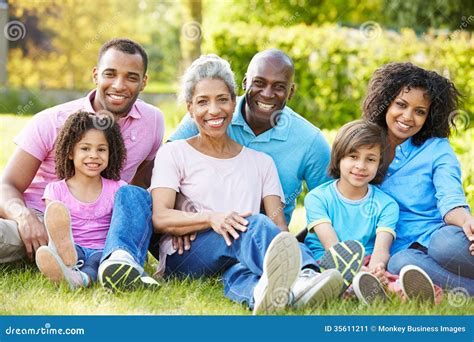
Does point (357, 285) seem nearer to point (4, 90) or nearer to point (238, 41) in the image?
point (238, 41)

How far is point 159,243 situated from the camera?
154 inches

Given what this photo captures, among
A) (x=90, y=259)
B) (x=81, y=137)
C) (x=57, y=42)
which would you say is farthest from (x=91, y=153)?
(x=57, y=42)

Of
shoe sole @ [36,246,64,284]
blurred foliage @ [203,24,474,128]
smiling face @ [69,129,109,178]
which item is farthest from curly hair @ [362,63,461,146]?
blurred foliage @ [203,24,474,128]

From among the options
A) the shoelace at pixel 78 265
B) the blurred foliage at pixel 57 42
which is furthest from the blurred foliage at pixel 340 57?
the blurred foliage at pixel 57 42

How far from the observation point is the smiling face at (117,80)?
420 cm

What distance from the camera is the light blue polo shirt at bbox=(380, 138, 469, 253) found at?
3.90 meters

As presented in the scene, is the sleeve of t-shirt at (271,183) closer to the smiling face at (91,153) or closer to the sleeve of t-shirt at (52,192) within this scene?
the smiling face at (91,153)

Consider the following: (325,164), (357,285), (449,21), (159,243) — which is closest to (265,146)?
(325,164)

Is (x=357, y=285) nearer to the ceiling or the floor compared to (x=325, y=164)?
nearer to the floor

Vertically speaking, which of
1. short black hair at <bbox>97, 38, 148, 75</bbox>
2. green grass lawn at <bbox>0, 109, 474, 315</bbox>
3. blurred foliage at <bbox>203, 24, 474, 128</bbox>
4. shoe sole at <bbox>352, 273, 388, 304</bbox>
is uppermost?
blurred foliage at <bbox>203, 24, 474, 128</bbox>

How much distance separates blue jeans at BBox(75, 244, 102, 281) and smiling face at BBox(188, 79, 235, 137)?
810 millimetres

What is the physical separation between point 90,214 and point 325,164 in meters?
1.28

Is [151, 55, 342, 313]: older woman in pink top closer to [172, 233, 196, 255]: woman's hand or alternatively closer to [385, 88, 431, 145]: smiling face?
[172, 233, 196, 255]: woman's hand

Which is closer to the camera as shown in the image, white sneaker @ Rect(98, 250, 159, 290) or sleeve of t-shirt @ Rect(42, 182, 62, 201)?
white sneaker @ Rect(98, 250, 159, 290)
